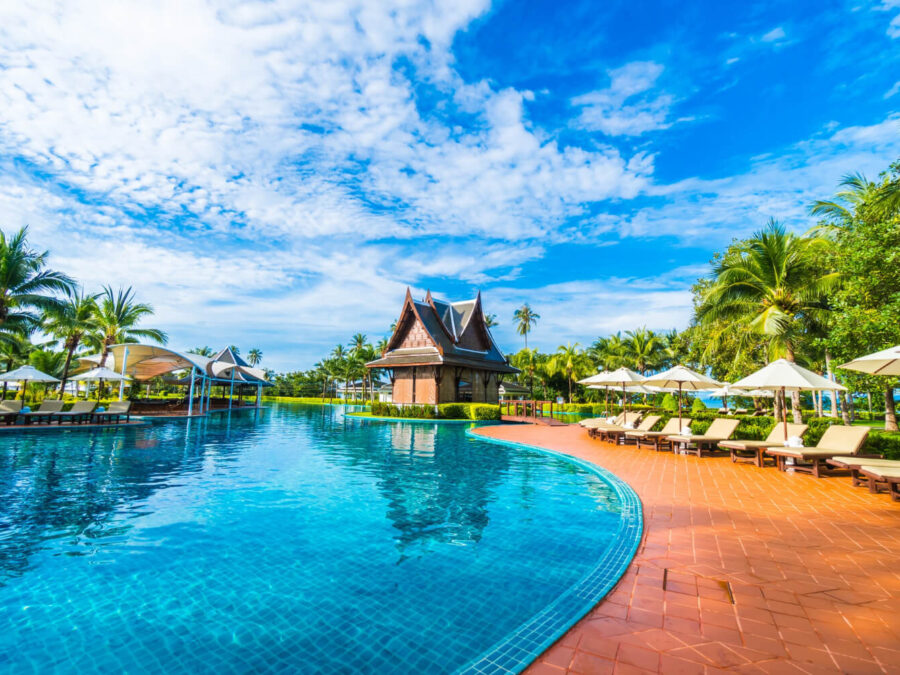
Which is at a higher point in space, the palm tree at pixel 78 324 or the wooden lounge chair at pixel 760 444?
the palm tree at pixel 78 324

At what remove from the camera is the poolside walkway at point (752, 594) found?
2904mm

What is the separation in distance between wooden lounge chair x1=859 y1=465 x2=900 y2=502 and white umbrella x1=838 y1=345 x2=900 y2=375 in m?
1.77

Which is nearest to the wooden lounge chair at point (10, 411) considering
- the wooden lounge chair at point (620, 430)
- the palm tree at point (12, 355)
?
the palm tree at point (12, 355)

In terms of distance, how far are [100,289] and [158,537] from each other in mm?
31530

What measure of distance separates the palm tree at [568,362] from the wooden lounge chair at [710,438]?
29.4 m

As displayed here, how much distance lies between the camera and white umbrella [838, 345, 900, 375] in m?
7.54

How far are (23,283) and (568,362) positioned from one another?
132 feet

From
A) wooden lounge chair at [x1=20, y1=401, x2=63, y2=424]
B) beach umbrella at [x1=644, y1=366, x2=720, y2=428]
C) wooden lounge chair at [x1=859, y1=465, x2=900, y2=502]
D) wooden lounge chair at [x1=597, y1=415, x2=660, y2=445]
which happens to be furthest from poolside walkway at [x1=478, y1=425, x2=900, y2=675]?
wooden lounge chair at [x1=20, y1=401, x2=63, y2=424]

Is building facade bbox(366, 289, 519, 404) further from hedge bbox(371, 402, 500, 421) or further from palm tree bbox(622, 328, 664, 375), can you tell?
palm tree bbox(622, 328, 664, 375)

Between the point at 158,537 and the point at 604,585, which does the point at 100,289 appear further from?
the point at 604,585

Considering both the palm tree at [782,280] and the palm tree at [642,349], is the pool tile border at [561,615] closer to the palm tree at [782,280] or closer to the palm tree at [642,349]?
the palm tree at [782,280]

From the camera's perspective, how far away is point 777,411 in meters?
19.2

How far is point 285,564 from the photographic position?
16.4 ft

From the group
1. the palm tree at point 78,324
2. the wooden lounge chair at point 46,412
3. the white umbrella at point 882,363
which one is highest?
the palm tree at point 78,324
